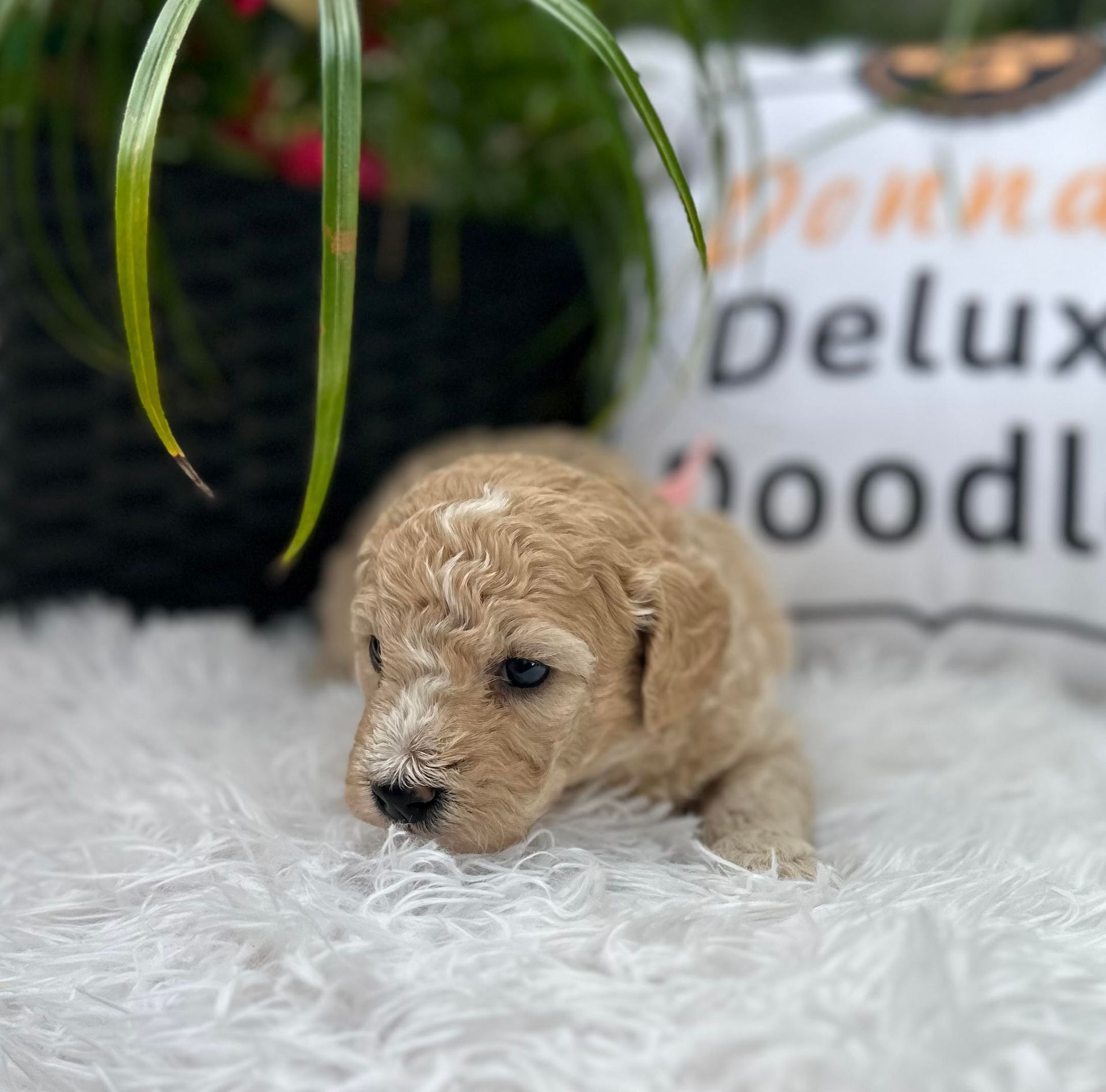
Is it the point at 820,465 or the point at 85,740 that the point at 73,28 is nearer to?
the point at 85,740

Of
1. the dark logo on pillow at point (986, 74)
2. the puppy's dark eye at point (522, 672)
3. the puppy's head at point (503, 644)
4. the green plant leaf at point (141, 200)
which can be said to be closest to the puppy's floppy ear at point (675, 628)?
the puppy's head at point (503, 644)

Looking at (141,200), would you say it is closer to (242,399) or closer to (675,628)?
(675,628)

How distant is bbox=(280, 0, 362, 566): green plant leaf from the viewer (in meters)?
0.78

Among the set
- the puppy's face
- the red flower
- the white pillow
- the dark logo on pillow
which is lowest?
the puppy's face

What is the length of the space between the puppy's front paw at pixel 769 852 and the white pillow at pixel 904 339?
1.89 ft

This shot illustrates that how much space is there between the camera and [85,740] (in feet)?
3.76

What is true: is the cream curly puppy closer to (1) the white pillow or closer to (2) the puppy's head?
(2) the puppy's head

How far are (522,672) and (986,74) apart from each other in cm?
122

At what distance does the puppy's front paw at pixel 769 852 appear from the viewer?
86 centimetres

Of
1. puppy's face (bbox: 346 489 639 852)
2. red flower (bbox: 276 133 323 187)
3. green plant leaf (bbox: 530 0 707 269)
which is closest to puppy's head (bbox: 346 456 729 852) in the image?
puppy's face (bbox: 346 489 639 852)

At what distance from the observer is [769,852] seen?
89 centimetres

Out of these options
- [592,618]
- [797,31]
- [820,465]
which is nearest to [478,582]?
[592,618]

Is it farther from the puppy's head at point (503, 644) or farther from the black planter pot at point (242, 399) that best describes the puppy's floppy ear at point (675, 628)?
the black planter pot at point (242, 399)

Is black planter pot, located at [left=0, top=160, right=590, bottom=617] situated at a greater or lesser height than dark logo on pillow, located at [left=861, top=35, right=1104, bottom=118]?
lesser
